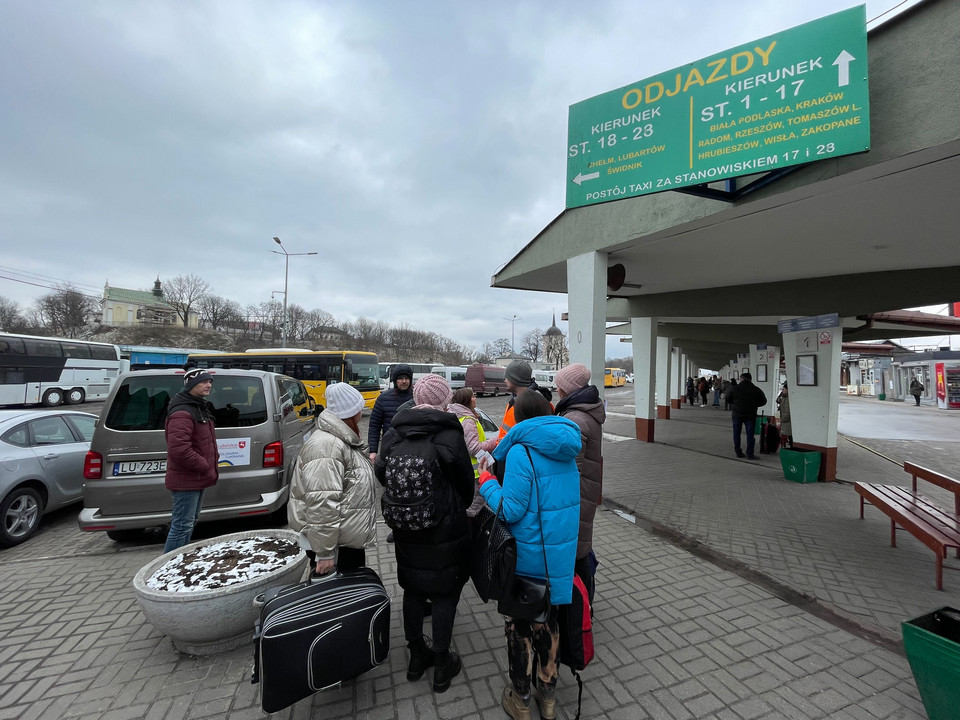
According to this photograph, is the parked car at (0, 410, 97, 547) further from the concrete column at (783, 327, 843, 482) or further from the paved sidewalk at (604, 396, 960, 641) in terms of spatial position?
the concrete column at (783, 327, 843, 482)

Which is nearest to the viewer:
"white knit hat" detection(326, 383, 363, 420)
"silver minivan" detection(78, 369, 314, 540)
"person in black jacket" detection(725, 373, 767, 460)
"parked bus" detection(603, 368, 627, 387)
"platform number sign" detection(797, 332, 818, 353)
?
"white knit hat" detection(326, 383, 363, 420)

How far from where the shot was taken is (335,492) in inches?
85.7

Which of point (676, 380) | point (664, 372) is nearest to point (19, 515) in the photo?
point (664, 372)

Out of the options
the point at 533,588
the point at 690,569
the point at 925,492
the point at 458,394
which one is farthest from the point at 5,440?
the point at 925,492

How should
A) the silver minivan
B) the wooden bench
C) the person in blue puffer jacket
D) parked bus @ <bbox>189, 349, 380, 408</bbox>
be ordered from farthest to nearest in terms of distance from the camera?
parked bus @ <bbox>189, 349, 380, 408</bbox> → the silver minivan → the wooden bench → the person in blue puffer jacket

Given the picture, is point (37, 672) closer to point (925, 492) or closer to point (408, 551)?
→ point (408, 551)

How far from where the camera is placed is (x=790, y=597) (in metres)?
3.25

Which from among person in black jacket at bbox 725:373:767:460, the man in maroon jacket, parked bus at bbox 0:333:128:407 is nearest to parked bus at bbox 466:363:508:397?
parked bus at bbox 0:333:128:407

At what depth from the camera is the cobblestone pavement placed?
7.03ft

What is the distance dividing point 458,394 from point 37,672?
10.9 feet

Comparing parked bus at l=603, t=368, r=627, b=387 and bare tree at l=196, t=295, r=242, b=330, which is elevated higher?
bare tree at l=196, t=295, r=242, b=330

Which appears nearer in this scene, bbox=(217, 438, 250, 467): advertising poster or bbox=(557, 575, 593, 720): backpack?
bbox=(557, 575, 593, 720): backpack

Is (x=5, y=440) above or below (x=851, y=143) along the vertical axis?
below

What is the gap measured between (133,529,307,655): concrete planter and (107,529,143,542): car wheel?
2492 millimetres
